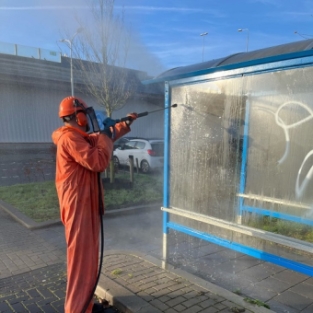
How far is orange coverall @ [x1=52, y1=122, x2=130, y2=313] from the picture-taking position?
7.22ft

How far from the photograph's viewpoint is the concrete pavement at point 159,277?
8.71 ft

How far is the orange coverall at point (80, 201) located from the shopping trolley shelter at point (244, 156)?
3.80ft

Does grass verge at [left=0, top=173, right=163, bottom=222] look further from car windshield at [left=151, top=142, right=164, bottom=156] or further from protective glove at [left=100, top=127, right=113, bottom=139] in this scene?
protective glove at [left=100, top=127, right=113, bottom=139]

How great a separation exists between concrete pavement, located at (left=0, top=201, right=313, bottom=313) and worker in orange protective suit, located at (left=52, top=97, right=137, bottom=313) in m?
0.51

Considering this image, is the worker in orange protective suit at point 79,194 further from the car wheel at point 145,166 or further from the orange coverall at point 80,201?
the car wheel at point 145,166

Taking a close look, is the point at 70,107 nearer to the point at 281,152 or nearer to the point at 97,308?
the point at 97,308

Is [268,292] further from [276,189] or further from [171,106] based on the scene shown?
[171,106]

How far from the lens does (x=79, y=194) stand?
2.25 m

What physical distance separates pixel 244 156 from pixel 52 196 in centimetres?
500

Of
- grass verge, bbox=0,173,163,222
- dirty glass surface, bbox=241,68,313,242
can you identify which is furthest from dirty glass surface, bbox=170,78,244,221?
grass verge, bbox=0,173,163,222

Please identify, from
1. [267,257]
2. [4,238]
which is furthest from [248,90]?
[4,238]

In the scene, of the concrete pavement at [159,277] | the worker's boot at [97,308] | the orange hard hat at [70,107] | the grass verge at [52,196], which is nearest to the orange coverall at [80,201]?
the orange hard hat at [70,107]

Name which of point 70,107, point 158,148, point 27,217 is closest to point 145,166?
point 158,148

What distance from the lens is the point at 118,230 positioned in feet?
16.4
